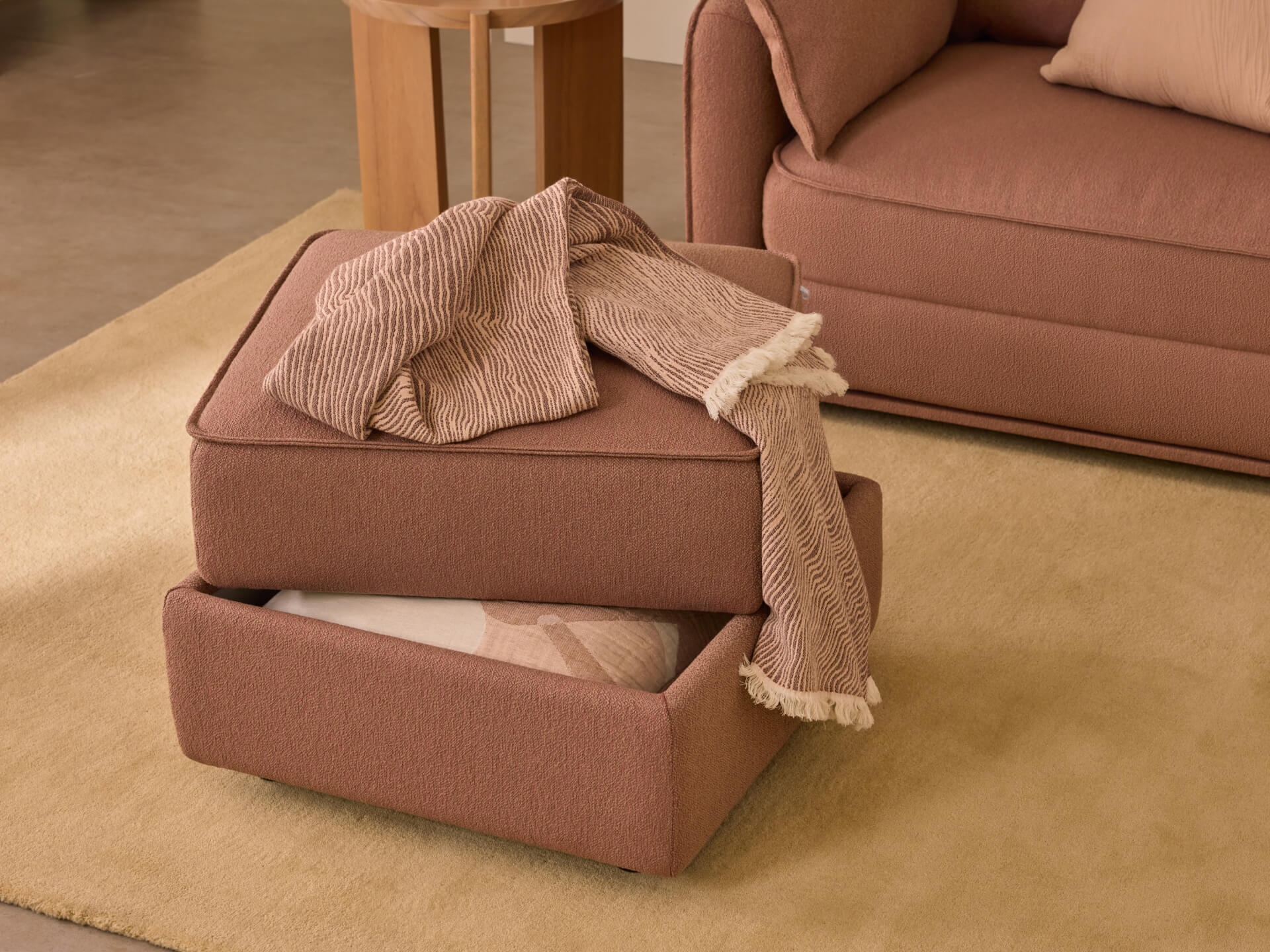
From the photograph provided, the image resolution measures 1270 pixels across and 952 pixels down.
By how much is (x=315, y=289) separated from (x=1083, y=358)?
1.08 metres

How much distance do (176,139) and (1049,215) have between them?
7.47 feet

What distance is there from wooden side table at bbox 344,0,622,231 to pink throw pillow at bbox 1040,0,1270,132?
77 centimetres

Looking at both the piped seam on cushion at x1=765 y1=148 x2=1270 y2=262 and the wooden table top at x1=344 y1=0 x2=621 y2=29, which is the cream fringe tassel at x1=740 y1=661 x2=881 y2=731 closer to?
the piped seam on cushion at x1=765 y1=148 x2=1270 y2=262

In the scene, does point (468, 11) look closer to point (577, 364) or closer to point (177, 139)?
point (577, 364)

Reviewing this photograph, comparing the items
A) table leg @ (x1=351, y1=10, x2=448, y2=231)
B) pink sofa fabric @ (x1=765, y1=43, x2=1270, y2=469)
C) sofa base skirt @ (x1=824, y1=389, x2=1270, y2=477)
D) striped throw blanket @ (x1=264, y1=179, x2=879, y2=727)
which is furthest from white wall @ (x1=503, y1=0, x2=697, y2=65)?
striped throw blanket @ (x1=264, y1=179, x2=879, y2=727)

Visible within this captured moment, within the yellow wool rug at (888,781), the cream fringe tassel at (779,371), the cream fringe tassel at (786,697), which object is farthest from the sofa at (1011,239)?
the cream fringe tassel at (786,697)

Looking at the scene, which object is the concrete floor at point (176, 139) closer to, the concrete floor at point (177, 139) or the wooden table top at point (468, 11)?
the concrete floor at point (177, 139)

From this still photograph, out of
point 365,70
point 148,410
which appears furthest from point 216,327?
point 365,70

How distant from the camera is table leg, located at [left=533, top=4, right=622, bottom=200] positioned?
2.46 meters

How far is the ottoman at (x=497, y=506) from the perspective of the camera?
127 centimetres

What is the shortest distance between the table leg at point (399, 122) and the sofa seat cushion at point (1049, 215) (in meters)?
0.63

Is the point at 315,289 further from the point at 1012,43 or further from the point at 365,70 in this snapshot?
the point at 1012,43

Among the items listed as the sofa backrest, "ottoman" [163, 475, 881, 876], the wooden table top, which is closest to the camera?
"ottoman" [163, 475, 881, 876]

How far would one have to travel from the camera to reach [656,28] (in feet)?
13.3
